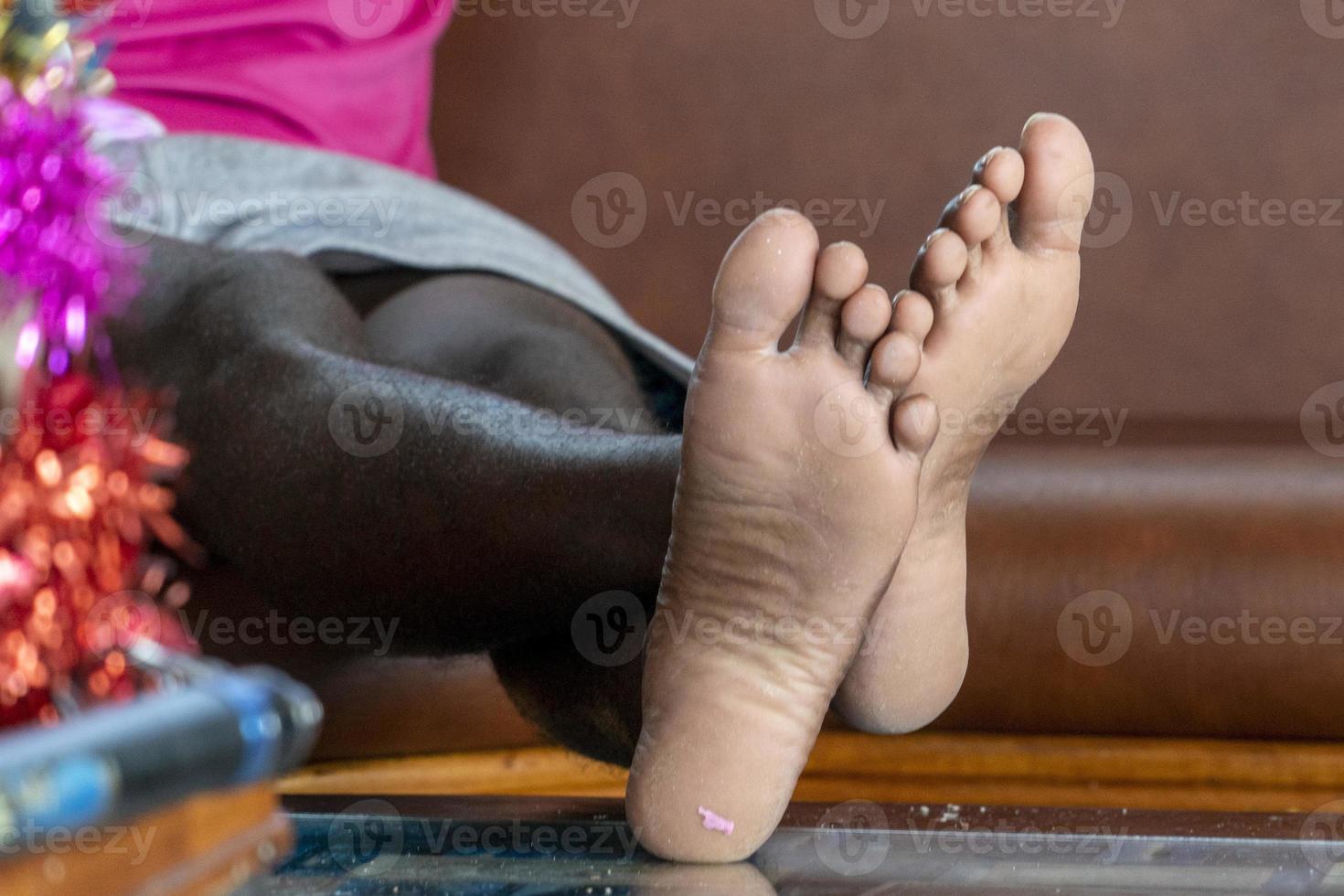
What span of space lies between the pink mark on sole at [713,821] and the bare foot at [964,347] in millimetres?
103

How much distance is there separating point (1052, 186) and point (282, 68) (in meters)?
0.78

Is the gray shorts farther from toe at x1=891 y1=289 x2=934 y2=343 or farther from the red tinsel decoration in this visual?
toe at x1=891 y1=289 x2=934 y2=343

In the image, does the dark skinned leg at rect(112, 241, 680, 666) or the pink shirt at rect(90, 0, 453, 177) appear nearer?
the dark skinned leg at rect(112, 241, 680, 666)

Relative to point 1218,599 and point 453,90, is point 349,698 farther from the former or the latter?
point 453,90

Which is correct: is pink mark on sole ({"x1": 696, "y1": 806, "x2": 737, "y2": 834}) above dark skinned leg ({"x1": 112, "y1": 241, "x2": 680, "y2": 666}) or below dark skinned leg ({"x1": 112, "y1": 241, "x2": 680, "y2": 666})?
below

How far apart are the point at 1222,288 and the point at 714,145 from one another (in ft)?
1.69

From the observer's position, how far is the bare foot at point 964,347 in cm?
59

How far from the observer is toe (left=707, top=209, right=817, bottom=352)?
0.54 metres

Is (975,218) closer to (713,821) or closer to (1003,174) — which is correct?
(1003,174)

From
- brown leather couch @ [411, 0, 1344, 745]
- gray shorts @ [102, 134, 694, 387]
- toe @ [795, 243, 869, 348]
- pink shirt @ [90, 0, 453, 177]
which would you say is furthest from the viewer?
brown leather couch @ [411, 0, 1344, 745]

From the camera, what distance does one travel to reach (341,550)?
66 cm

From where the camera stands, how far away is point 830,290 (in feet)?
1.81

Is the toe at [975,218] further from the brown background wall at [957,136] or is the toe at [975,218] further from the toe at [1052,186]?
the brown background wall at [957,136]

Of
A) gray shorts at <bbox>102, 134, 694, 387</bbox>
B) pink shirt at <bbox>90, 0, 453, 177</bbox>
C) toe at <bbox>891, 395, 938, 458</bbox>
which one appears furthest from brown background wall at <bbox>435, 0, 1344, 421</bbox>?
toe at <bbox>891, 395, 938, 458</bbox>
